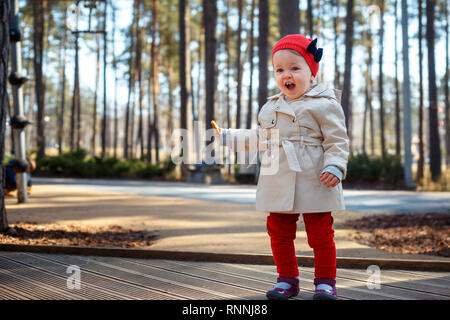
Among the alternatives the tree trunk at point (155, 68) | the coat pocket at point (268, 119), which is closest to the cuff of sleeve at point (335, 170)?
the coat pocket at point (268, 119)

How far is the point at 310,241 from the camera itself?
2.96 metres

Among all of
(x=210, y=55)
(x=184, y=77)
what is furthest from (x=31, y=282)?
(x=184, y=77)

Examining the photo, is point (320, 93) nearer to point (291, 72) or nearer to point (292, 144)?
point (291, 72)

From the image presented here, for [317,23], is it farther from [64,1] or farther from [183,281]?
[183,281]

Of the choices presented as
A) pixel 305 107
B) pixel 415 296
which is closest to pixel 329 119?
pixel 305 107

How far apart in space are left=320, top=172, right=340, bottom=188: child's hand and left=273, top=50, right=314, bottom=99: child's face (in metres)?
0.59

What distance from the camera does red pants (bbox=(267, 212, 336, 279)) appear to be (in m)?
2.91

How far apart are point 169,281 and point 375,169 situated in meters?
15.1

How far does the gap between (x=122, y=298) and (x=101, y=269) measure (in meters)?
0.81

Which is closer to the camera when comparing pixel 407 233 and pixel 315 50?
pixel 315 50

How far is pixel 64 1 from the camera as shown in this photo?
32375mm

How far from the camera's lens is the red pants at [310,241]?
114 inches

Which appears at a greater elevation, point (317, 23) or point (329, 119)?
point (317, 23)

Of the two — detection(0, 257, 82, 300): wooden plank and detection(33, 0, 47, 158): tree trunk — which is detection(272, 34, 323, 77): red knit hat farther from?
detection(33, 0, 47, 158): tree trunk
